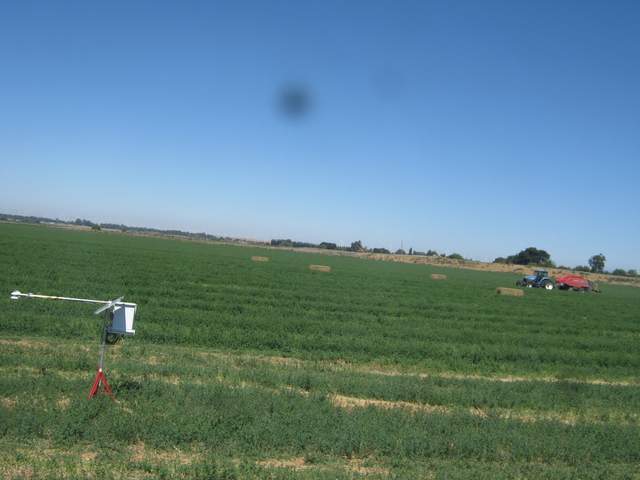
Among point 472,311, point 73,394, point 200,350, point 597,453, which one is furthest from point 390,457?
point 472,311

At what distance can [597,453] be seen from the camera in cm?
712

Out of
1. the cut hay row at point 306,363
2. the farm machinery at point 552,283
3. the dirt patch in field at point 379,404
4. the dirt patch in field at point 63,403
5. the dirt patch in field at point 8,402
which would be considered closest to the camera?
the dirt patch in field at point 8,402

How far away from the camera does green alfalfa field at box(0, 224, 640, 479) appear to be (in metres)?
6.26

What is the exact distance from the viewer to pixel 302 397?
850 centimetres

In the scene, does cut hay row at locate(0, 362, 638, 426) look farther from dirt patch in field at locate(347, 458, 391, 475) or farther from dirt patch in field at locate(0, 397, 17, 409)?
dirt patch in field at locate(347, 458, 391, 475)

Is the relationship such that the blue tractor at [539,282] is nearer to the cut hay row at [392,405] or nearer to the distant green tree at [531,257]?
the cut hay row at [392,405]

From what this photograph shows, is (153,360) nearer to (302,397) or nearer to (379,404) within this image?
(302,397)

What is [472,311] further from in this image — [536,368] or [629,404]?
[629,404]

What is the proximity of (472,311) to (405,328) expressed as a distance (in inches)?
309

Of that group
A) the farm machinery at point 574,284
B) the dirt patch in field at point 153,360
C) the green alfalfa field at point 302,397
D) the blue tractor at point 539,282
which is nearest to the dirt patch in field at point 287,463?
the green alfalfa field at point 302,397

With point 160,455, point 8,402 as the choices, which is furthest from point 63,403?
point 160,455

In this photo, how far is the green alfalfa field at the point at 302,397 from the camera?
6.26m

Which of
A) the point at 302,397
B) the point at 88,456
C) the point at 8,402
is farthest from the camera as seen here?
the point at 302,397

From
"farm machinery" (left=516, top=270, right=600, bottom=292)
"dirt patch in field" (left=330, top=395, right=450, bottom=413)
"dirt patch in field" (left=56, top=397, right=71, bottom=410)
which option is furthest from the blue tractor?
"dirt patch in field" (left=56, top=397, right=71, bottom=410)
